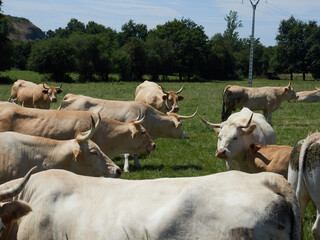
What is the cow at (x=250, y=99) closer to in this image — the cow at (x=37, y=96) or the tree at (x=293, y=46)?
the cow at (x=37, y=96)

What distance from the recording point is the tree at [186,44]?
242 ft

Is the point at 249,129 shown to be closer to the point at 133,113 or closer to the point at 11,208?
the point at 133,113

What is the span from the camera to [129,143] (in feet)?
29.3

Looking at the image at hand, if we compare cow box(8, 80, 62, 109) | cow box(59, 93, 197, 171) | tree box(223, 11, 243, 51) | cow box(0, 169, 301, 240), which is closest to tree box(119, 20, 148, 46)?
tree box(223, 11, 243, 51)

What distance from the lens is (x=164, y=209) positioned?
11.0 ft

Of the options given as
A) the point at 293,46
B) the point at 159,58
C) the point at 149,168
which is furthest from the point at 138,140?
the point at 293,46

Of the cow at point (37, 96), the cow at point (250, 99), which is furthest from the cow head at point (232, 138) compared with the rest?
the cow at point (37, 96)

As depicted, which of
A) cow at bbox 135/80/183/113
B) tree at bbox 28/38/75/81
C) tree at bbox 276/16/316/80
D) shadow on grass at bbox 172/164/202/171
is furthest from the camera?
tree at bbox 276/16/316/80

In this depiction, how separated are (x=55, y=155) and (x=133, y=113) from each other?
4897 mm

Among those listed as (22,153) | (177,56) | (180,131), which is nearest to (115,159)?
A: (180,131)

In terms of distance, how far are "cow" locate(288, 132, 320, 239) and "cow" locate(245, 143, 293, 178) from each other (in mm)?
1268

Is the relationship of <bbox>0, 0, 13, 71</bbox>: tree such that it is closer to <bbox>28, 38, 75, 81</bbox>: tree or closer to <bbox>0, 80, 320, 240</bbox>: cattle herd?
<bbox>28, 38, 75, 81</bbox>: tree

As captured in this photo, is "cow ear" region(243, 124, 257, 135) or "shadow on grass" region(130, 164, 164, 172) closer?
"cow ear" region(243, 124, 257, 135)

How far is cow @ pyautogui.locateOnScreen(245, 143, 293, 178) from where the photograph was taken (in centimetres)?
662
